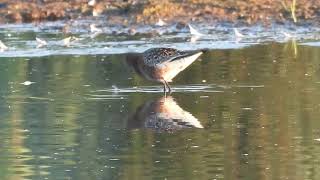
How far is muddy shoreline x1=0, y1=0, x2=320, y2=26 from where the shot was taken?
23.1m

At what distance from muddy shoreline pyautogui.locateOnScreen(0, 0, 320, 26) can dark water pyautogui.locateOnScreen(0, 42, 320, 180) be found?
550 cm

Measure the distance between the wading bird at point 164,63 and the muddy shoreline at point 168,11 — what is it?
8241 millimetres

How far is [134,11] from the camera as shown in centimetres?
2428

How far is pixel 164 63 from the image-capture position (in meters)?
14.2

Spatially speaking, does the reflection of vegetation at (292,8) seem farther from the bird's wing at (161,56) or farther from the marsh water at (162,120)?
the bird's wing at (161,56)

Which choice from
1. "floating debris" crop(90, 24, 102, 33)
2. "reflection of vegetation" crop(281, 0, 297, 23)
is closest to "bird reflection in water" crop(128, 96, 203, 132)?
"reflection of vegetation" crop(281, 0, 297, 23)

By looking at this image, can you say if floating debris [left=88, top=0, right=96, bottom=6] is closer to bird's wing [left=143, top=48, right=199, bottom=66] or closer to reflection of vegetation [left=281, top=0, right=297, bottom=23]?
reflection of vegetation [left=281, top=0, right=297, bottom=23]

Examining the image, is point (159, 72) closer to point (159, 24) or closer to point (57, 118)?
point (57, 118)

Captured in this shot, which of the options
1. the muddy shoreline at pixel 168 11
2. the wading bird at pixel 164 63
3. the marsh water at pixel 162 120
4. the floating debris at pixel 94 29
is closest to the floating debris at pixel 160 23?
the muddy shoreline at pixel 168 11

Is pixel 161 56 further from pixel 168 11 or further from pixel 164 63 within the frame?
pixel 168 11

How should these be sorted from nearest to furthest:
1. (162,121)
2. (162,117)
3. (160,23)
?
1. (162,121)
2. (162,117)
3. (160,23)

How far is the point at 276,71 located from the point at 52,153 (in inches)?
244

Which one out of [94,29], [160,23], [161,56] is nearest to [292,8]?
[160,23]

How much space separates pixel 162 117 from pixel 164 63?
7.39 feet
